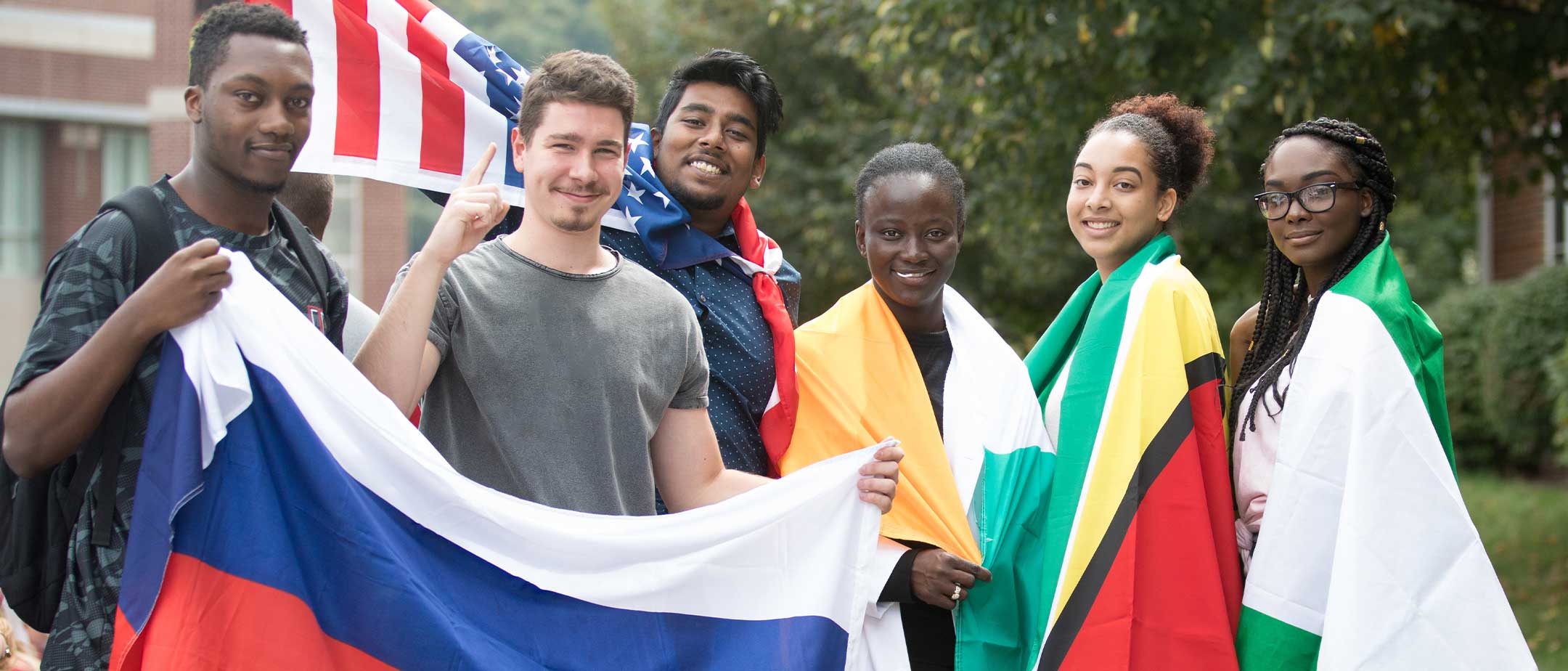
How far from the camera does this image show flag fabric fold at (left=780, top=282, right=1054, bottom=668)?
3.46 m

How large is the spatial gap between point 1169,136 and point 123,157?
27690mm

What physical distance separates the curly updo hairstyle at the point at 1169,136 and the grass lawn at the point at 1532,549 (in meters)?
4.89

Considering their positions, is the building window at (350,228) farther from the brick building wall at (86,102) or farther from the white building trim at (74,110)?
the white building trim at (74,110)

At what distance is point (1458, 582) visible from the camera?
314 cm

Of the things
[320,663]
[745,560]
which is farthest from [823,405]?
[320,663]

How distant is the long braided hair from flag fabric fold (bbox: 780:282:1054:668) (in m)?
0.62

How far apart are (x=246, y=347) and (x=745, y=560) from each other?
127cm

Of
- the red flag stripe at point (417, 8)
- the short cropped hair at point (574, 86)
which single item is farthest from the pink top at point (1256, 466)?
the red flag stripe at point (417, 8)

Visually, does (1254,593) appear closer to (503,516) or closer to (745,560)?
(745,560)

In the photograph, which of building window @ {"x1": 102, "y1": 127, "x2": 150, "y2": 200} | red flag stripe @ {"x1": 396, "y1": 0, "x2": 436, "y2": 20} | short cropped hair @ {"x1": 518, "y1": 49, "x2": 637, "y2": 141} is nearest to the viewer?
short cropped hair @ {"x1": 518, "y1": 49, "x2": 637, "y2": 141}

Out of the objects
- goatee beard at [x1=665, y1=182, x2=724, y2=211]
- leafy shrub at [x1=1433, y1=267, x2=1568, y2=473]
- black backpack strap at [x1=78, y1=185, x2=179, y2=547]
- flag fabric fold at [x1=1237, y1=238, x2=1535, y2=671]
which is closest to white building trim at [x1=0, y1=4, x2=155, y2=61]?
leafy shrub at [x1=1433, y1=267, x2=1568, y2=473]

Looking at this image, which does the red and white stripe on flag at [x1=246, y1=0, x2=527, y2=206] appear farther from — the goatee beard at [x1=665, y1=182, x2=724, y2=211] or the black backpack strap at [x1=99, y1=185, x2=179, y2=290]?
the black backpack strap at [x1=99, y1=185, x2=179, y2=290]

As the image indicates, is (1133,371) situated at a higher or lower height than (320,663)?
higher

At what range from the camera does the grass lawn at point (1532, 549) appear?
7840 mm
